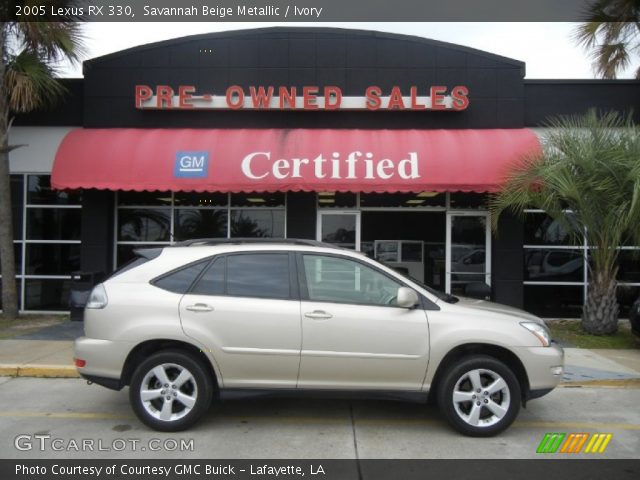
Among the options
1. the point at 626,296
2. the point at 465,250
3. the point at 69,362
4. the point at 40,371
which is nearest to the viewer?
the point at 40,371

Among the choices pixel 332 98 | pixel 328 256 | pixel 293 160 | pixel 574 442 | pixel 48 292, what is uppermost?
pixel 332 98

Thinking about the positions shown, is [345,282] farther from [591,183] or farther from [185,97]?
[185,97]

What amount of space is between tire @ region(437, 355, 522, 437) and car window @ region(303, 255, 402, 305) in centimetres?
90

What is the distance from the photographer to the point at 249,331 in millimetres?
4836

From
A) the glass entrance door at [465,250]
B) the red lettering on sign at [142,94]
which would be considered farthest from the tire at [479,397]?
the red lettering on sign at [142,94]

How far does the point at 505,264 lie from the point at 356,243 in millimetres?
3093

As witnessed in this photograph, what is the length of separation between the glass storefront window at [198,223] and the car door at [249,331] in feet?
21.7

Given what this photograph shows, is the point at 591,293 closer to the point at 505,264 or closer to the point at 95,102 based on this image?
the point at 505,264

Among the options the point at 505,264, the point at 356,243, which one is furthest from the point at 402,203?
the point at 505,264

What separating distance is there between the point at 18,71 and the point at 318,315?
350 inches

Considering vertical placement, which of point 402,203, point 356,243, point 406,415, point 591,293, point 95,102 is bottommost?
point 406,415

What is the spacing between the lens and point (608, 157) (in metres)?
8.72

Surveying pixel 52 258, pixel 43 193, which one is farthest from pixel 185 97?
pixel 52 258
